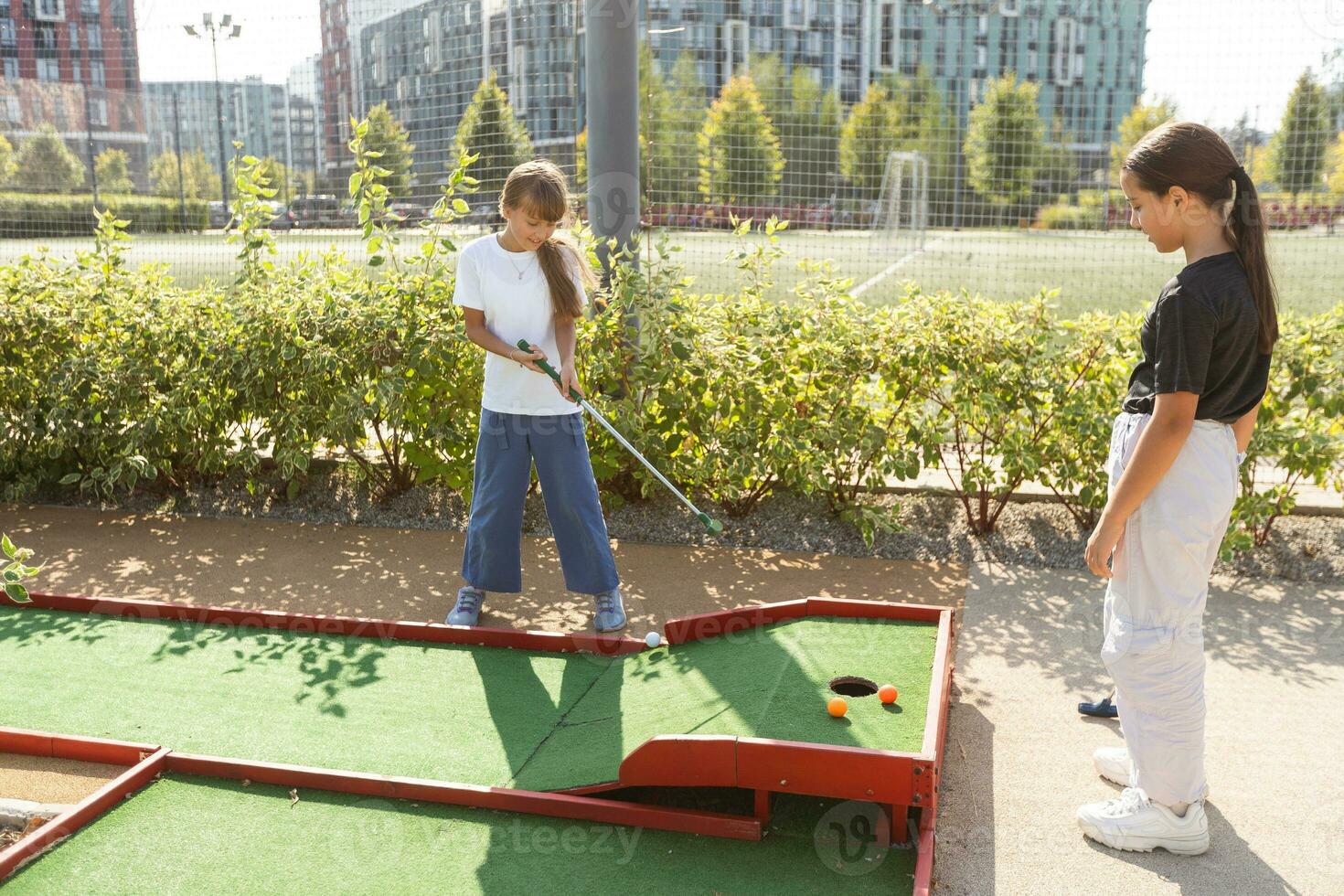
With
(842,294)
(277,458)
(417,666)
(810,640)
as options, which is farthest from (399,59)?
(810,640)

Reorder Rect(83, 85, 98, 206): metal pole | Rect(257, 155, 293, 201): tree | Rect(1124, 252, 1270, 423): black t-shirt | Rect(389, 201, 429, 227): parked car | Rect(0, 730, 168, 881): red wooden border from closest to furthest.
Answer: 1. Rect(1124, 252, 1270, 423): black t-shirt
2. Rect(0, 730, 168, 881): red wooden border
3. Rect(389, 201, 429, 227): parked car
4. Rect(257, 155, 293, 201): tree
5. Rect(83, 85, 98, 206): metal pole

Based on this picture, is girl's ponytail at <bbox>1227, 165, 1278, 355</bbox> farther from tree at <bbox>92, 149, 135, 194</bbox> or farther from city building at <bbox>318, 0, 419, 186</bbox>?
tree at <bbox>92, 149, 135, 194</bbox>

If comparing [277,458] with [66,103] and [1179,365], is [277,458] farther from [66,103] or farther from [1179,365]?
[66,103]

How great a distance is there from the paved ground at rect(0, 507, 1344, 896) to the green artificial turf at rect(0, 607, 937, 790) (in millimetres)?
326

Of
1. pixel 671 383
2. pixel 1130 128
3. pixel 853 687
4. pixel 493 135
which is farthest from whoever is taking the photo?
pixel 1130 128

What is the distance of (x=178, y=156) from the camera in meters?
10.0

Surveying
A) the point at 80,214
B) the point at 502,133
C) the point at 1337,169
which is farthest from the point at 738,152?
the point at 80,214

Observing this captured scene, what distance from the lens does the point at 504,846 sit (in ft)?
8.46

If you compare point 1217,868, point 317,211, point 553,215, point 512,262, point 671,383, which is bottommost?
point 1217,868

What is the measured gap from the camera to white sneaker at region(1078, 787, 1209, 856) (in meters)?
2.62

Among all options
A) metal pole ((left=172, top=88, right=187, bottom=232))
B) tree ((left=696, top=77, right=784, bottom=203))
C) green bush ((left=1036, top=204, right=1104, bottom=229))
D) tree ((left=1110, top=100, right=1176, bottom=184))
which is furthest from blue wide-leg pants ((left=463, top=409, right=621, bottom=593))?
green bush ((left=1036, top=204, right=1104, bottom=229))

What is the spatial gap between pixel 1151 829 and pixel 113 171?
10111 millimetres

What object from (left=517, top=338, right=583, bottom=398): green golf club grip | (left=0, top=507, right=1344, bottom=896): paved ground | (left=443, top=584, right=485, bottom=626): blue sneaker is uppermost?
(left=517, top=338, right=583, bottom=398): green golf club grip

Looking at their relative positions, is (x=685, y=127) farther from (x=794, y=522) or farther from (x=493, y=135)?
(x=794, y=522)
